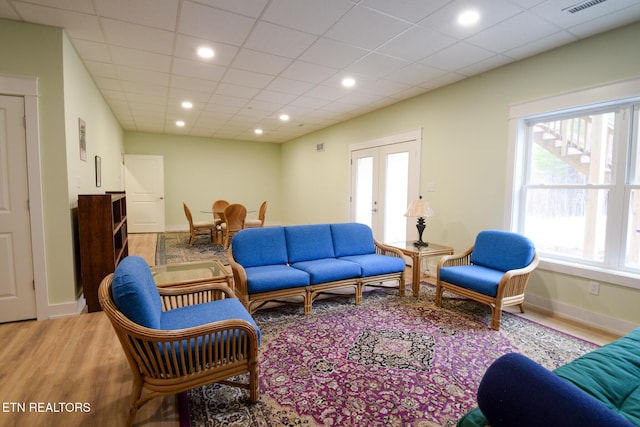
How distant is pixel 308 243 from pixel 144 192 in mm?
6352

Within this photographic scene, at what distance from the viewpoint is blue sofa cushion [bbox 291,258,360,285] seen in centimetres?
307

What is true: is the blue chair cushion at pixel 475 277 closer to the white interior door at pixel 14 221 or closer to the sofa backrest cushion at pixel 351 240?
the sofa backrest cushion at pixel 351 240

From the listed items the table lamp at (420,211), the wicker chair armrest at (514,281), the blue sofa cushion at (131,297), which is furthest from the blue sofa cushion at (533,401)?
the table lamp at (420,211)

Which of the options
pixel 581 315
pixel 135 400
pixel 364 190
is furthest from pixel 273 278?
pixel 364 190

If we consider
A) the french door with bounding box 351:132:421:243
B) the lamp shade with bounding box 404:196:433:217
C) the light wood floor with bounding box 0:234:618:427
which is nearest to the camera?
the light wood floor with bounding box 0:234:618:427

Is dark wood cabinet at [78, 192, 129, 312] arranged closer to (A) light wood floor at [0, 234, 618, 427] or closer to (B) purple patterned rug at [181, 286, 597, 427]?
(A) light wood floor at [0, 234, 618, 427]

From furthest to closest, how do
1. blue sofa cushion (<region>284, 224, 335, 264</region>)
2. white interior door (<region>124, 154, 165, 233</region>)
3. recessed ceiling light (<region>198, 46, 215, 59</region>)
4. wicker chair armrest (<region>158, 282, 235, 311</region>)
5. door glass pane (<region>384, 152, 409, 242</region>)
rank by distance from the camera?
white interior door (<region>124, 154, 165, 233</region>), door glass pane (<region>384, 152, 409, 242</region>), blue sofa cushion (<region>284, 224, 335, 264</region>), recessed ceiling light (<region>198, 46, 215, 59</region>), wicker chair armrest (<region>158, 282, 235, 311</region>)

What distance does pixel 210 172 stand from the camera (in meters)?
8.84

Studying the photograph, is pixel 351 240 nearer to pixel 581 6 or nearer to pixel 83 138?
pixel 581 6

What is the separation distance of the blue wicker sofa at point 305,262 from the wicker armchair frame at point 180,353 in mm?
1051

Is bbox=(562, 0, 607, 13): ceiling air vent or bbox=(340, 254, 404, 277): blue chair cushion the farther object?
bbox=(340, 254, 404, 277): blue chair cushion

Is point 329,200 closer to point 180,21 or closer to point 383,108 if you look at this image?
point 383,108

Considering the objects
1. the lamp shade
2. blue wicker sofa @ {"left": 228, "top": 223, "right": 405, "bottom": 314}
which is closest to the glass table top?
blue wicker sofa @ {"left": 228, "top": 223, "right": 405, "bottom": 314}

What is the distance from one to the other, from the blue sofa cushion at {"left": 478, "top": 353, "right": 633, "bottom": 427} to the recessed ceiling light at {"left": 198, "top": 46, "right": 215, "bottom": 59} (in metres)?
3.52
